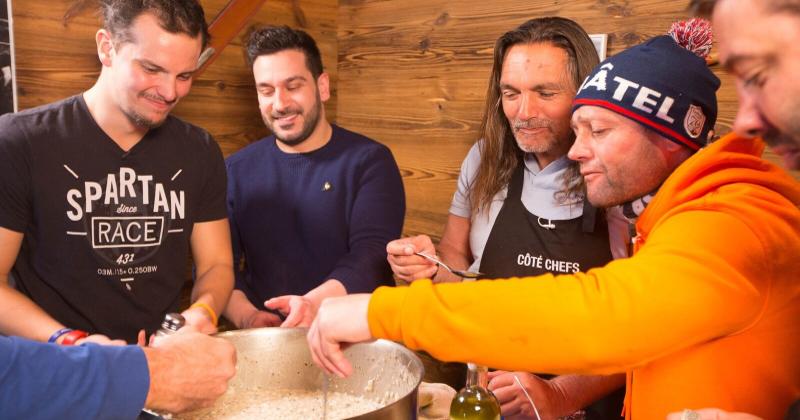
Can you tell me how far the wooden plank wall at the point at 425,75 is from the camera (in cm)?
287

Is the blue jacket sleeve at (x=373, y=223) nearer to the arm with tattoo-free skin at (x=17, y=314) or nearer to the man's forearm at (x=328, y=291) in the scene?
the man's forearm at (x=328, y=291)

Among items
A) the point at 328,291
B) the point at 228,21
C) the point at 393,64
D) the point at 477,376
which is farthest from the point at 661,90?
the point at 393,64

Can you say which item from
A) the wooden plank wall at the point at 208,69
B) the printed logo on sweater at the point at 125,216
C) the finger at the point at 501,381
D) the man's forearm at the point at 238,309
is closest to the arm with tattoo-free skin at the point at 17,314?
the printed logo on sweater at the point at 125,216

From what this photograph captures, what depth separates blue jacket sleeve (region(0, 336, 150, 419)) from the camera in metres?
0.96

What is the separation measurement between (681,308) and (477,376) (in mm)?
363

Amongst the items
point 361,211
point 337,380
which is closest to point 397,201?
point 361,211

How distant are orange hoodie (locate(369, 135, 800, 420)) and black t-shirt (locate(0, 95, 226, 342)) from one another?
39.5 inches

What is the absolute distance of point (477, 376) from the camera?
1095 millimetres

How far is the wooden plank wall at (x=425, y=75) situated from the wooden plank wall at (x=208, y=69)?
17 cm

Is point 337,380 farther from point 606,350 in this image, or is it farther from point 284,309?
point 606,350

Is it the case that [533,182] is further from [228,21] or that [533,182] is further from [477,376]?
[228,21]

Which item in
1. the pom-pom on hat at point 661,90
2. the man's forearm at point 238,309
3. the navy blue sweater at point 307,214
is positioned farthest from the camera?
the navy blue sweater at point 307,214

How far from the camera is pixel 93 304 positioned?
5.58 feet

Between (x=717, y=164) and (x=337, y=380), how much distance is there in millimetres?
874
